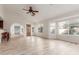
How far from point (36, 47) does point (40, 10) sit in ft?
3.84

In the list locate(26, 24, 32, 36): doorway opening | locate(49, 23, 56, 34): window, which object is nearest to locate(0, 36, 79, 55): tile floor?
locate(26, 24, 32, 36): doorway opening

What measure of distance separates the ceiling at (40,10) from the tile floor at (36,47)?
0.75 meters

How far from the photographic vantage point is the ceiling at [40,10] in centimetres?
375

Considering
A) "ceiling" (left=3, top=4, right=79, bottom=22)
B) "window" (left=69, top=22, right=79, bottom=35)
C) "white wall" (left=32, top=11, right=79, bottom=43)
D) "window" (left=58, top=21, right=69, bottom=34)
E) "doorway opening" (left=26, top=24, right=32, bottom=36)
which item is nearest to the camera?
"ceiling" (left=3, top=4, right=79, bottom=22)

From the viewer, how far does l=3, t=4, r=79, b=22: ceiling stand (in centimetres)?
375

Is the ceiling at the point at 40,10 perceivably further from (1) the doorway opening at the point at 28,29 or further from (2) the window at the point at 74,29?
(2) the window at the point at 74,29

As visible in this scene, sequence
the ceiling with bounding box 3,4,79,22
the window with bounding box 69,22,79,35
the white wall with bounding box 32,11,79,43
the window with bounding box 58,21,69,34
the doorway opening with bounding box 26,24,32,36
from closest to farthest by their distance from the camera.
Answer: the ceiling with bounding box 3,4,79,22, the window with bounding box 69,22,79,35, the window with bounding box 58,21,69,34, the white wall with bounding box 32,11,79,43, the doorway opening with bounding box 26,24,32,36

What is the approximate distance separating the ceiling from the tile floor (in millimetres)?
746

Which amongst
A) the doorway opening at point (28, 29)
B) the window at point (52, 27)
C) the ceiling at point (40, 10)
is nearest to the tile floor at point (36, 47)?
the doorway opening at point (28, 29)

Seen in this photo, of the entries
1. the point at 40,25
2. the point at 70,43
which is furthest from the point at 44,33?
the point at 70,43

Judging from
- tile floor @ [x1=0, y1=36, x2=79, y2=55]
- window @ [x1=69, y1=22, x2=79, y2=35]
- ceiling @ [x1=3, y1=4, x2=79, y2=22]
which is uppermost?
ceiling @ [x1=3, y1=4, x2=79, y2=22]

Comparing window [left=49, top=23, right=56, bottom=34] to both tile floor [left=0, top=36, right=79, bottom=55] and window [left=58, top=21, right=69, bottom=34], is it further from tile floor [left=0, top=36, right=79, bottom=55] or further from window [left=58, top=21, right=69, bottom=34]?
tile floor [left=0, top=36, right=79, bottom=55]
